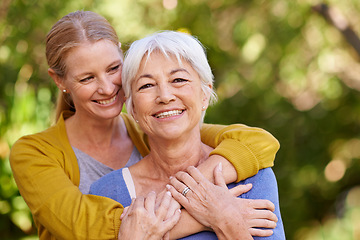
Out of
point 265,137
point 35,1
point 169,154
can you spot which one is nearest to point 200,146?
point 169,154

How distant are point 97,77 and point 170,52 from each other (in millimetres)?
586

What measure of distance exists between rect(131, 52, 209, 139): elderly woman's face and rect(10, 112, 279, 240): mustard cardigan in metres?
0.22

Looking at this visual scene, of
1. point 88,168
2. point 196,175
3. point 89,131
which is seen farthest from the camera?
point 89,131

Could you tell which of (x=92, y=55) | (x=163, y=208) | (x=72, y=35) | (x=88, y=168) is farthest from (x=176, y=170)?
(x=72, y=35)

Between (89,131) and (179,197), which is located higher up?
(179,197)

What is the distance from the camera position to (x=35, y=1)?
5109mm

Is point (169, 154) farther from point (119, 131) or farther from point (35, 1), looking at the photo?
point (35, 1)

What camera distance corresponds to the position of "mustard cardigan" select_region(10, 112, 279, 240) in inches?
73.1

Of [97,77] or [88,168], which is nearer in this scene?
[97,77]

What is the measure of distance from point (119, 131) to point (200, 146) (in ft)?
2.55

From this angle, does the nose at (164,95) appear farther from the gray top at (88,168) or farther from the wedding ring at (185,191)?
the gray top at (88,168)

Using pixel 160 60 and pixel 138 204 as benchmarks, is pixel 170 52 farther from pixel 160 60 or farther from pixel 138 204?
pixel 138 204

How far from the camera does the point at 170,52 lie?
1.91m

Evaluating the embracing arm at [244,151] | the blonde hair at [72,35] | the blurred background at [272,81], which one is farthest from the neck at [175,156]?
the blurred background at [272,81]
